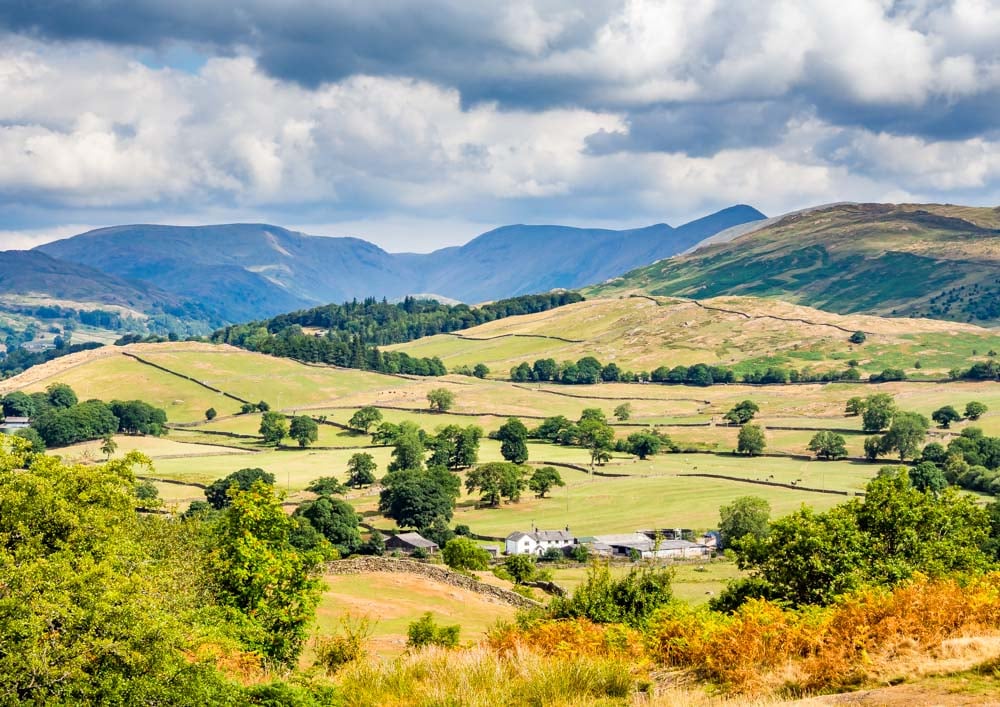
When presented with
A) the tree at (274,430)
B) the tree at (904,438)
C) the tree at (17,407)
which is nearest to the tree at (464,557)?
the tree at (904,438)

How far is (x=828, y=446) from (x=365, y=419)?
77637 millimetres

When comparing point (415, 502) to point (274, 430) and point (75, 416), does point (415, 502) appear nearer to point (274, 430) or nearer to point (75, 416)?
point (274, 430)

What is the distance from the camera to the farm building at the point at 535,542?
286 feet

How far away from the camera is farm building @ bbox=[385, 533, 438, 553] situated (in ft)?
279

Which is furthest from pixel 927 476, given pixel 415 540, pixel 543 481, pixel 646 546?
pixel 415 540

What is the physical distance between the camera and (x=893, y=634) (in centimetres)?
1747

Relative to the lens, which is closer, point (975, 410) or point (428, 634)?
point (428, 634)

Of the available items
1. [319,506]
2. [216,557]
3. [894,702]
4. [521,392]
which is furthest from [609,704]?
[521,392]

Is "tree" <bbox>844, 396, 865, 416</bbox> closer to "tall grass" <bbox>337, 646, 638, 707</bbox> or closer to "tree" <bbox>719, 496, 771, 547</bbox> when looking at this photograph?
"tree" <bbox>719, 496, 771, 547</bbox>

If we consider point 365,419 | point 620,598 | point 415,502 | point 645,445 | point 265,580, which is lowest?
point 415,502

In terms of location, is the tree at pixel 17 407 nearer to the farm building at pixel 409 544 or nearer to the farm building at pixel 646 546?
the farm building at pixel 409 544

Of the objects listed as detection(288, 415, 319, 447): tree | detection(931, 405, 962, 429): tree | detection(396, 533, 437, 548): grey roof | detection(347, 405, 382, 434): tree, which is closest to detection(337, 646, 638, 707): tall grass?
detection(396, 533, 437, 548): grey roof

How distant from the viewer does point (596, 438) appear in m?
135

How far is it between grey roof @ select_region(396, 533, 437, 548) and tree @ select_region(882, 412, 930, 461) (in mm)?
73325
